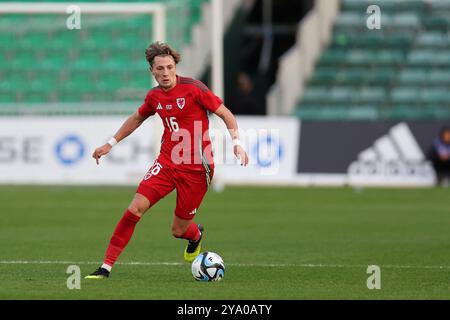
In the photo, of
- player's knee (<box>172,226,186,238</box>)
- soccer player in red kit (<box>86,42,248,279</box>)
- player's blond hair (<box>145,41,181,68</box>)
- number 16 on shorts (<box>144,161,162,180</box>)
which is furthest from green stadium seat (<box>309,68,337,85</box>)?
player's blond hair (<box>145,41,181,68</box>)

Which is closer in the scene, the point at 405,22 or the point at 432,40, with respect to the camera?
the point at 432,40

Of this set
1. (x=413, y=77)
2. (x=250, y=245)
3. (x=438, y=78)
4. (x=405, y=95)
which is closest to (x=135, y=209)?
(x=250, y=245)

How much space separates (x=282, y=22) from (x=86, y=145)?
9338mm

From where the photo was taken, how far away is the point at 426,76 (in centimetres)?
3078

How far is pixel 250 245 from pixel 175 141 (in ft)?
11.7

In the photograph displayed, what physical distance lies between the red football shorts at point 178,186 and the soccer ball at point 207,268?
2.41ft

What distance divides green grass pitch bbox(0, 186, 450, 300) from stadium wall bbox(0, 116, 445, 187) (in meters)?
1.66

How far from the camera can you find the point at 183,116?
35.3 ft

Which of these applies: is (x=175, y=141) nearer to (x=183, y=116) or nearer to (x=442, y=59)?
(x=183, y=116)

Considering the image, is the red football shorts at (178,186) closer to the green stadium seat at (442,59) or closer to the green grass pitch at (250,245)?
the green grass pitch at (250,245)

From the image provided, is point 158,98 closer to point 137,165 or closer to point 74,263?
point 74,263

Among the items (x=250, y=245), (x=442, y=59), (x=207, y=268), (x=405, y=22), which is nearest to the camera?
(x=207, y=268)

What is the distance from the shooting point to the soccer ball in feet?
33.6

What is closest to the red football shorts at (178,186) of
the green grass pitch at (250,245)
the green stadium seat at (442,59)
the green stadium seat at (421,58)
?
the green grass pitch at (250,245)
